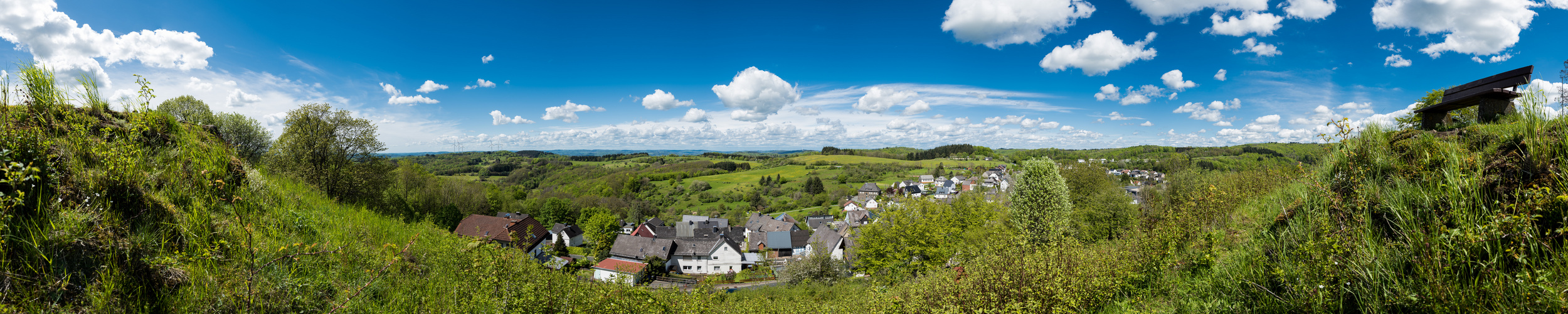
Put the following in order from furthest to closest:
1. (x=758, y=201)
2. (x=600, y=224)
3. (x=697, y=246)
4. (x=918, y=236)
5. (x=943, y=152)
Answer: (x=943, y=152) → (x=758, y=201) → (x=600, y=224) → (x=697, y=246) → (x=918, y=236)

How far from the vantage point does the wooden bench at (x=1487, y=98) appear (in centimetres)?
485

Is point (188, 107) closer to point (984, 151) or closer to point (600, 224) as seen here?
point (600, 224)

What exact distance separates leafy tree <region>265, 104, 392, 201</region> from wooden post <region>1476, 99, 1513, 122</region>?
22887mm

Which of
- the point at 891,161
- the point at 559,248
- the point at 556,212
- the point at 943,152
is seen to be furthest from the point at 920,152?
the point at 559,248

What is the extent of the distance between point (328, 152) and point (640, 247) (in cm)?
2566

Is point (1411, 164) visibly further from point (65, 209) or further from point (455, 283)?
point (65, 209)

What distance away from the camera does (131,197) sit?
3746 mm

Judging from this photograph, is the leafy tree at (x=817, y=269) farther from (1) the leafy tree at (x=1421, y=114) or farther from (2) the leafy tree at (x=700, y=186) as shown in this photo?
(2) the leafy tree at (x=700, y=186)

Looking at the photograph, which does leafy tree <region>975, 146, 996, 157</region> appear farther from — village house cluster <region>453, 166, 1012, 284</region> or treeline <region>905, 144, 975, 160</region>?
village house cluster <region>453, 166, 1012, 284</region>

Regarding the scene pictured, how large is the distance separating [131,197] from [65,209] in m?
0.64

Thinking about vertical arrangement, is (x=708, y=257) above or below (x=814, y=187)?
below

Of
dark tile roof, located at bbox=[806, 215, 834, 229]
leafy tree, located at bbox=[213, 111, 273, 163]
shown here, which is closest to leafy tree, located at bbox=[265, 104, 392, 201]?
leafy tree, located at bbox=[213, 111, 273, 163]

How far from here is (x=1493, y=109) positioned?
5.04 meters

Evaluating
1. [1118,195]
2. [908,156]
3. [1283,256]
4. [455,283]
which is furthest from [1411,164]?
[908,156]
